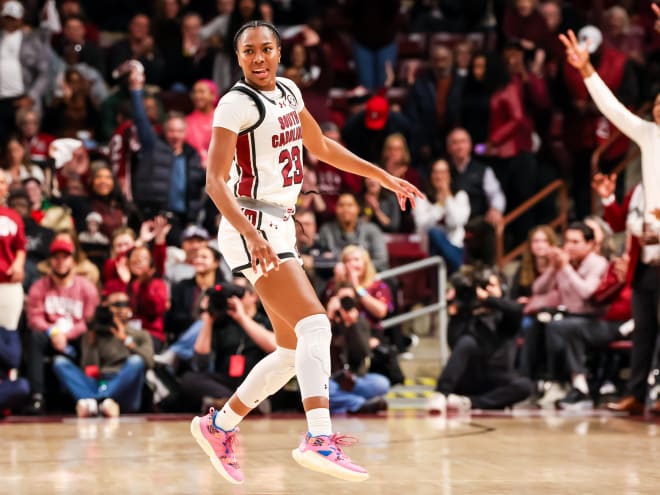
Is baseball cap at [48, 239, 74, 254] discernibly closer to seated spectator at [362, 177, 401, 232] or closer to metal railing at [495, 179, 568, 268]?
seated spectator at [362, 177, 401, 232]

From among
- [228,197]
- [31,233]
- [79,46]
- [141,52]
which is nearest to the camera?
[228,197]

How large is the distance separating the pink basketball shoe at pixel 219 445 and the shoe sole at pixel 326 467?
1.37ft

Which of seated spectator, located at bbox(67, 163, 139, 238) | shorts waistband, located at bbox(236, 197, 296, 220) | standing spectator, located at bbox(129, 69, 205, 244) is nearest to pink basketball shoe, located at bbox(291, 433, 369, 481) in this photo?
shorts waistband, located at bbox(236, 197, 296, 220)

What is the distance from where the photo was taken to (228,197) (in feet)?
16.3

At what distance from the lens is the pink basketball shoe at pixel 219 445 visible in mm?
5324

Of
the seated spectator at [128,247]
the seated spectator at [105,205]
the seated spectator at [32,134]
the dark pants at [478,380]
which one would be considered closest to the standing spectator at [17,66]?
the seated spectator at [32,134]

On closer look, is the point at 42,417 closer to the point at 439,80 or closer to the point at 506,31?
the point at 439,80

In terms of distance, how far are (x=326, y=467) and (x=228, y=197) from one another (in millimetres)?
1142

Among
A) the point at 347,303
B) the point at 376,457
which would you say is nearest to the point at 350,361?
the point at 347,303

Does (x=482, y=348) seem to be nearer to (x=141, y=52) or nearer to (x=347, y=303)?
(x=347, y=303)

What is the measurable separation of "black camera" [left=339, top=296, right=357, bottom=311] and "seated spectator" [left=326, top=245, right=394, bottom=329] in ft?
0.76

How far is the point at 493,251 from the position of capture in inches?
432

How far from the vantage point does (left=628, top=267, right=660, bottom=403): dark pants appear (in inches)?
354

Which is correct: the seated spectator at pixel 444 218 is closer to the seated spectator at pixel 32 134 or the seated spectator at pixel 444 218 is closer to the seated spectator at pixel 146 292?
the seated spectator at pixel 146 292
